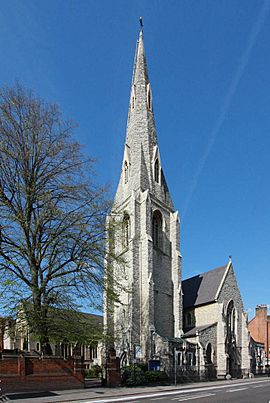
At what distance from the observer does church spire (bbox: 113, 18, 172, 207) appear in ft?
145

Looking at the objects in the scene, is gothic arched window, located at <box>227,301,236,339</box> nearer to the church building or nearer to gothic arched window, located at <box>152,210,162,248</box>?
the church building

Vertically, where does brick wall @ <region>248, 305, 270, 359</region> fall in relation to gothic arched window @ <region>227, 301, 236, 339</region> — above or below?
below

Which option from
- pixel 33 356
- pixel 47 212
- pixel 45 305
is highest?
pixel 47 212

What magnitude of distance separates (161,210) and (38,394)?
87.6 feet

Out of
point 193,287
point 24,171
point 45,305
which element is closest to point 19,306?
point 45,305

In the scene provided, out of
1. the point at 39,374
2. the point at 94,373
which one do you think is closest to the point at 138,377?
the point at 39,374

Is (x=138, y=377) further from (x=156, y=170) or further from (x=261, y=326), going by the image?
(x=261, y=326)

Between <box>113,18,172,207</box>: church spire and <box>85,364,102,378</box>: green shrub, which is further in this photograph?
<box>113,18,172,207</box>: church spire

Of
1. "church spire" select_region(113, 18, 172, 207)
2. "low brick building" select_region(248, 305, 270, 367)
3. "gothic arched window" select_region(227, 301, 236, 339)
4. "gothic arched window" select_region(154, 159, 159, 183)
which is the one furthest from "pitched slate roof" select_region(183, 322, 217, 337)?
"low brick building" select_region(248, 305, 270, 367)

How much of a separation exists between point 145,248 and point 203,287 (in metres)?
12.0

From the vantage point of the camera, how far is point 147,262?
39594 millimetres

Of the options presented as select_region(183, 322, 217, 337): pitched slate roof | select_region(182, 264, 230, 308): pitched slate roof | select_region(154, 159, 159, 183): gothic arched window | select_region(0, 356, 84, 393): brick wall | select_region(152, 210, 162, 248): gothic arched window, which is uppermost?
select_region(154, 159, 159, 183): gothic arched window

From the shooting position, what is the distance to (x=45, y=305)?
863 inches

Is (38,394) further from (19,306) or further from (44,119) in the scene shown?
(44,119)
